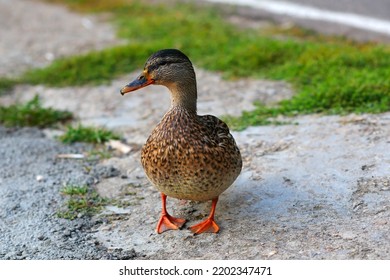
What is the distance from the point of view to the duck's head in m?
4.33

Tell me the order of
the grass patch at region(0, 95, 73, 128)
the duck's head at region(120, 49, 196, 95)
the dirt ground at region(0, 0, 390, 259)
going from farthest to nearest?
the grass patch at region(0, 95, 73, 128) < the duck's head at region(120, 49, 196, 95) < the dirt ground at region(0, 0, 390, 259)

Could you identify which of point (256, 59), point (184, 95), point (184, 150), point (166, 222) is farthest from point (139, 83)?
point (256, 59)

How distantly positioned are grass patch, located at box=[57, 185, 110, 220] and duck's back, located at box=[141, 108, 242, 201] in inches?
24.2

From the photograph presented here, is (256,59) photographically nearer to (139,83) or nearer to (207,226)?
(139,83)

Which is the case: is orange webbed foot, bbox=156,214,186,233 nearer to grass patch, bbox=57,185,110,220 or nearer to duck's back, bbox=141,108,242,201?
duck's back, bbox=141,108,242,201

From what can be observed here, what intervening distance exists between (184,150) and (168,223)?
49 cm

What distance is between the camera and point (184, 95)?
440 centimetres

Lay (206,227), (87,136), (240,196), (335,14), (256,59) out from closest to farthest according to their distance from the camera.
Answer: (206,227), (240,196), (87,136), (256,59), (335,14)

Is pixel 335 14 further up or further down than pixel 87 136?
further up

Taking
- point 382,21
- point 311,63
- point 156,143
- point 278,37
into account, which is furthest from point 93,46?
point 156,143

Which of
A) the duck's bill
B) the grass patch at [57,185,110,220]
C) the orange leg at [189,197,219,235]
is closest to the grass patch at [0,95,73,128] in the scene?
the grass patch at [57,185,110,220]

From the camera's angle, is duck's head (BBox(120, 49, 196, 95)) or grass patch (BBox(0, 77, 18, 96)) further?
grass patch (BBox(0, 77, 18, 96))

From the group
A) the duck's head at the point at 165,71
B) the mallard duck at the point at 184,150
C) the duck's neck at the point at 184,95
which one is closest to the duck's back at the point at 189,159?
the mallard duck at the point at 184,150
